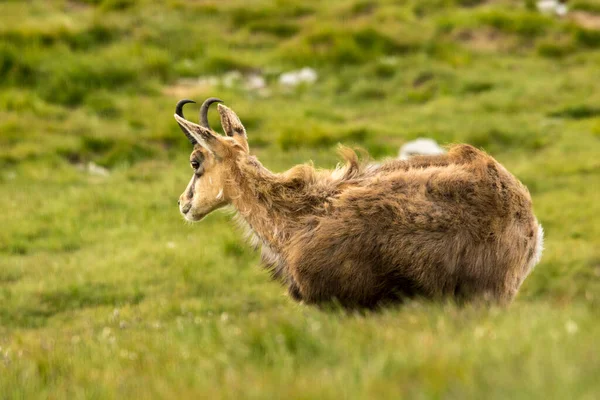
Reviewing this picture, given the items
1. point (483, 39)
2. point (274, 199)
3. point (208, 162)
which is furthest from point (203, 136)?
point (483, 39)

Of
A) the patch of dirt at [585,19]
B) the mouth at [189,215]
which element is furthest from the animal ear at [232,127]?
the patch of dirt at [585,19]

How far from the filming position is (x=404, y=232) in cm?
682

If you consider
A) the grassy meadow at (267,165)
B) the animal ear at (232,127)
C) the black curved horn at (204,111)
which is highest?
the black curved horn at (204,111)

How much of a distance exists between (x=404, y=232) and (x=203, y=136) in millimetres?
2127

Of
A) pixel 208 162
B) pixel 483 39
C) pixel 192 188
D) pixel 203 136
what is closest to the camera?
pixel 203 136

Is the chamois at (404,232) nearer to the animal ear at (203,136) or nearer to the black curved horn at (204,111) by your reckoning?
the animal ear at (203,136)

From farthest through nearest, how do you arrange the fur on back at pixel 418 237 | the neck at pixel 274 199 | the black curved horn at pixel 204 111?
the black curved horn at pixel 204 111 → the neck at pixel 274 199 → the fur on back at pixel 418 237

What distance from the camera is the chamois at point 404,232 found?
6.79 metres

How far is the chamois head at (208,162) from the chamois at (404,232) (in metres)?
0.60

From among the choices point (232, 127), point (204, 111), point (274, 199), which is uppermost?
point (204, 111)

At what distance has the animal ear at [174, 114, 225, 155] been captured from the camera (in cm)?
780

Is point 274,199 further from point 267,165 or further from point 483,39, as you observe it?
point 483,39

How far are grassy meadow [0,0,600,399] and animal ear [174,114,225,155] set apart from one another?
1530 millimetres

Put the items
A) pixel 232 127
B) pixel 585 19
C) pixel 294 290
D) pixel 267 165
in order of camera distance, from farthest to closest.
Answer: pixel 585 19, pixel 267 165, pixel 232 127, pixel 294 290
